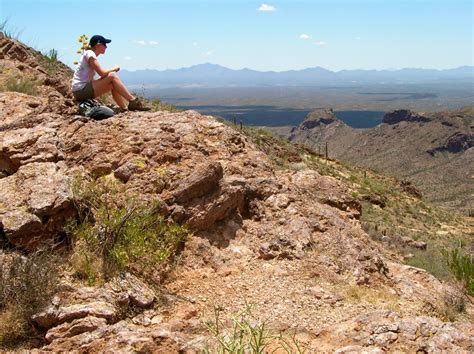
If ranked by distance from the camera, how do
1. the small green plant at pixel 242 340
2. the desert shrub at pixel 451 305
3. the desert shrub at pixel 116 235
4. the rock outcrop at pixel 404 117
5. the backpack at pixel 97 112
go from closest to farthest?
the small green plant at pixel 242 340 → the desert shrub at pixel 116 235 → the desert shrub at pixel 451 305 → the backpack at pixel 97 112 → the rock outcrop at pixel 404 117

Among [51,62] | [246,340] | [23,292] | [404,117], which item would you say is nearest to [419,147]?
[404,117]

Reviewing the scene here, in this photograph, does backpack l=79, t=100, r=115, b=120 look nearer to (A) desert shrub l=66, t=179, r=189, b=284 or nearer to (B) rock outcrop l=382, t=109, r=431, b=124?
(A) desert shrub l=66, t=179, r=189, b=284

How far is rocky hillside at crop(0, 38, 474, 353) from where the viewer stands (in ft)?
12.6

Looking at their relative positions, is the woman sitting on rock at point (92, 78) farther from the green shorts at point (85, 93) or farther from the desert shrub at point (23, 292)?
the desert shrub at point (23, 292)

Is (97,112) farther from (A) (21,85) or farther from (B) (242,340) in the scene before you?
(B) (242,340)

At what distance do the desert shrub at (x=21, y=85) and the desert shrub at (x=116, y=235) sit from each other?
4.35 m

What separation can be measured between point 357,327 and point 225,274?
172 centimetres

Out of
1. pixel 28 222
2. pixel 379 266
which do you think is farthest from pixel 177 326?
pixel 379 266

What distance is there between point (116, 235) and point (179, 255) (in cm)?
88

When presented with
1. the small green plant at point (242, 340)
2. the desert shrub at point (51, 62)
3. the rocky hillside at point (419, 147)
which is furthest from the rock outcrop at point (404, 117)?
the small green plant at point (242, 340)

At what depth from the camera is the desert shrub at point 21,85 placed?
8734 millimetres

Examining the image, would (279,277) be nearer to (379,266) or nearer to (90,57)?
(379,266)

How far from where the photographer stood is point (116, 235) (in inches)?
190

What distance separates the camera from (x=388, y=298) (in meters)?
5.41
